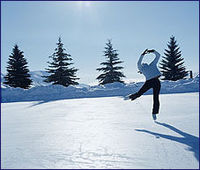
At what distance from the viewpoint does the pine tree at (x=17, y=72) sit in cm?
2200

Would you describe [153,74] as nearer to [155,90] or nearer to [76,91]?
[155,90]

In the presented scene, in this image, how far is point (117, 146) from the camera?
2107 mm

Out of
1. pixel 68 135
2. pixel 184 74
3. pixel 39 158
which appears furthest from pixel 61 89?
pixel 184 74

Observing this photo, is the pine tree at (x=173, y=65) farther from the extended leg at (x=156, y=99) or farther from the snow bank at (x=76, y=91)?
the extended leg at (x=156, y=99)

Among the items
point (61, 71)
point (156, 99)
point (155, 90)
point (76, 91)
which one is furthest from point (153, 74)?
point (61, 71)

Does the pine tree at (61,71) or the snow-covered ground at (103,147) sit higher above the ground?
the pine tree at (61,71)

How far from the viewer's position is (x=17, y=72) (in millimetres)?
22344

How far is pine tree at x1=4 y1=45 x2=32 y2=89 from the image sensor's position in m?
22.0

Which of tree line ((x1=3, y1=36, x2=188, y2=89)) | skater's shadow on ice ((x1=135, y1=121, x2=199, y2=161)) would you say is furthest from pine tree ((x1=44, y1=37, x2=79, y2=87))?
skater's shadow on ice ((x1=135, y1=121, x2=199, y2=161))

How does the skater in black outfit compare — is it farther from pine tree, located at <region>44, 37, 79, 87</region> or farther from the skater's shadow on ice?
pine tree, located at <region>44, 37, 79, 87</region>

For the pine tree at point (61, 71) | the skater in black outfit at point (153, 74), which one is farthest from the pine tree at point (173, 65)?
the skater in black outfit at point (153, 74)

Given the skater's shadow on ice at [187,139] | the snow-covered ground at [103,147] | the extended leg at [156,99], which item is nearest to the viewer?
the snow-covered ground at [103,147]

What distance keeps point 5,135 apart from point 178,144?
2.55m

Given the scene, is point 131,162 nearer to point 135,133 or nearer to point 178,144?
point 178,144
